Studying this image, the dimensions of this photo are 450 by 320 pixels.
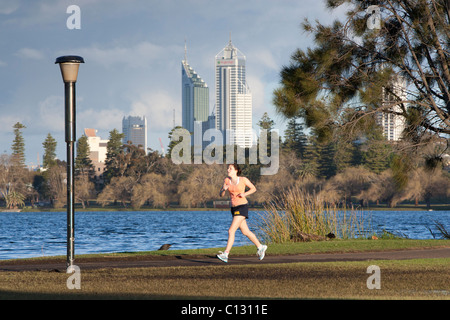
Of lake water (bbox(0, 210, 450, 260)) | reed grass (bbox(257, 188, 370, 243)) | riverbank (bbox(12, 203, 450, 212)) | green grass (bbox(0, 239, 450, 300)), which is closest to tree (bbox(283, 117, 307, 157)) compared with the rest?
riverbank (bbox(12, 203, 450, 212))

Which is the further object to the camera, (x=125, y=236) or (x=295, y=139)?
(x=295, y=139)

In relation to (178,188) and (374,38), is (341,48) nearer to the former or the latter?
(374,38)

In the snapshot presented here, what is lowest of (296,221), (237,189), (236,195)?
(296,221)

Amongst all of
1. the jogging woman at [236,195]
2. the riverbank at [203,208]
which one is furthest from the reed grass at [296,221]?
the riverbank at [203,208]

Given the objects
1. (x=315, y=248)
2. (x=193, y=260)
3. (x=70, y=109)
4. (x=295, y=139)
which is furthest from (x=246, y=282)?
(x=295, y=139)

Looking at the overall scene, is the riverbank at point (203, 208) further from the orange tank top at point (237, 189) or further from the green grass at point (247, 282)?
the green grass at point (247, 282)

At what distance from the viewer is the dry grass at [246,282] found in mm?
9453

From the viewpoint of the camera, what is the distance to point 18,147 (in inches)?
5477

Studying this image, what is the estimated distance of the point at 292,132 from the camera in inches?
4545

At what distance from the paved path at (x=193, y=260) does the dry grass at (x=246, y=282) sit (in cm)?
114

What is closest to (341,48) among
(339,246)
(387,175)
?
(339,246)

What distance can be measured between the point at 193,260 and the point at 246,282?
437 cm

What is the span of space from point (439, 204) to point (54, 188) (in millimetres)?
68519

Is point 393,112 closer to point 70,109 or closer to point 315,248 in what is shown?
point 315,248
